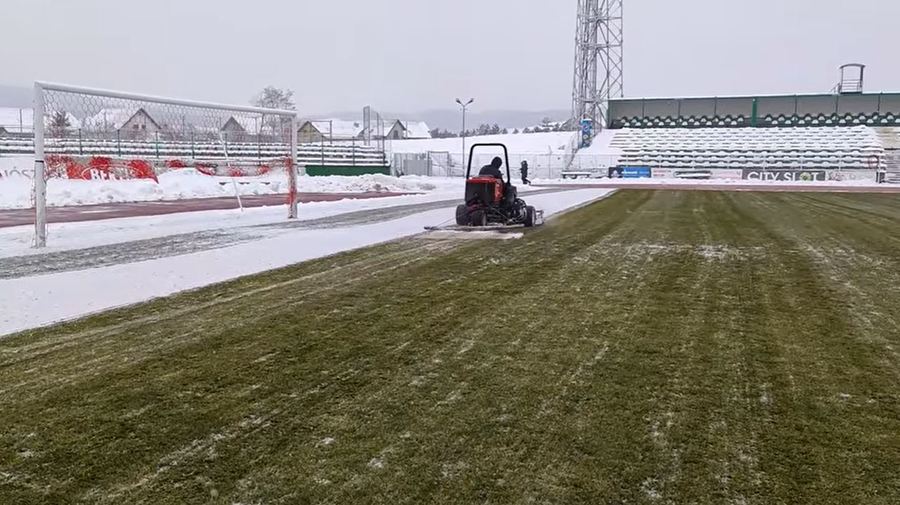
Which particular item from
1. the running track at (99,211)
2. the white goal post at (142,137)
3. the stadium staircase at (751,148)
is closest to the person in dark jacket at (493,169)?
the white goal post at (142,137)

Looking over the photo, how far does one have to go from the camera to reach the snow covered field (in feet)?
20.2

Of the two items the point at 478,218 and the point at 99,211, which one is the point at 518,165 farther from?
the point at 478,218

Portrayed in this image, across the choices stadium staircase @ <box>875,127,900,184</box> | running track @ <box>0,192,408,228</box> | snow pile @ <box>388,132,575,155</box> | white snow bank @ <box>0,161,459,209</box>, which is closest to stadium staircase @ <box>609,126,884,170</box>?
stadium staircase @ <box>875,127,900,184</box>

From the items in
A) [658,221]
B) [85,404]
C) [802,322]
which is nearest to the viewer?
[85,404]

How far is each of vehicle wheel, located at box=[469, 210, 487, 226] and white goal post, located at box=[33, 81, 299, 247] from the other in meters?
5.20

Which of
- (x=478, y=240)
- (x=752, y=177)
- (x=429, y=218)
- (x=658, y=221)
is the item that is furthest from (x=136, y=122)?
(x=752, y=177)

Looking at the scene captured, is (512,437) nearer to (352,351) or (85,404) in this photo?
(352,351)

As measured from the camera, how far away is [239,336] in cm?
508

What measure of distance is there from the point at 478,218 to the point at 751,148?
5557 centimetres

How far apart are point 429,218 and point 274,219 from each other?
11.6 feet

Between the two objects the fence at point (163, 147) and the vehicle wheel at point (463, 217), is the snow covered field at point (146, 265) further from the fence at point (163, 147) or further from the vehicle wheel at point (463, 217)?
the fence at point (163, 147)

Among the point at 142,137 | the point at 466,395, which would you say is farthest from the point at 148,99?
the point at 466,395

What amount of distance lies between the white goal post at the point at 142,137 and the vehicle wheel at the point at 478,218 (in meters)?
5.20

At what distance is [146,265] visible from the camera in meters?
8.34
